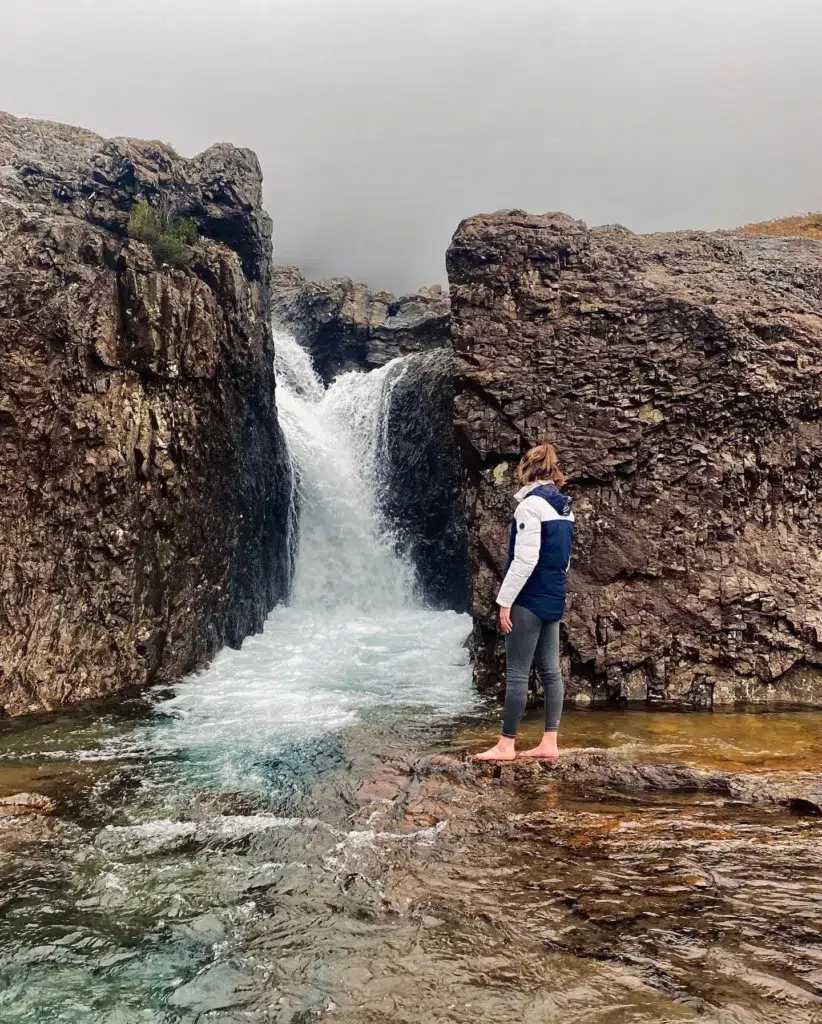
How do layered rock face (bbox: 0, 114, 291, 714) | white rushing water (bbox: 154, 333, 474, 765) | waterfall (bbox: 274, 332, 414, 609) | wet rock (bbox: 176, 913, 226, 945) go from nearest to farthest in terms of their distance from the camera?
wet rock (bbox: 176, 913, 226, 945), white rushing water (bbox: 154, 333, 474, 765), layered rock face (bbox: 0, 114, 291, 714), waterfall (bbox: 274, 332, 414, 609)

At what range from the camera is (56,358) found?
11.2 metres

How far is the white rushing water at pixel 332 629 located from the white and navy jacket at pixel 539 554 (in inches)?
141

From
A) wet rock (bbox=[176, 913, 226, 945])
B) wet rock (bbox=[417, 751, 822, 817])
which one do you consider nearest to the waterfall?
wet rock (bbox=[417, 751, 822, 817])

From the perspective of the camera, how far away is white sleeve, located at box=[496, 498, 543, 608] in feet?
20.3

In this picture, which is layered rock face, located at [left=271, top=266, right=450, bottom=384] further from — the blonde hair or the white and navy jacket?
the white and navy jacket

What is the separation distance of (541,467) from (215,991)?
4622mm

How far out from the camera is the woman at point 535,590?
6227mm

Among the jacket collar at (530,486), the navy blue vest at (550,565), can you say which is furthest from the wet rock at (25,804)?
the jacket collar at (530,486)

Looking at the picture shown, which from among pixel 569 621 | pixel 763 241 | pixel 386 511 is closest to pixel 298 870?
pixel 569 621

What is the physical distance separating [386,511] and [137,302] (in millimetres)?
10499

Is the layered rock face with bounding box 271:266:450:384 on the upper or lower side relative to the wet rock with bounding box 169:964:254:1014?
upper

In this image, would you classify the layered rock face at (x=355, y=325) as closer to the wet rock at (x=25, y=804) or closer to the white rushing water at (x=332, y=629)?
the white rushing water at (x=332, y=629)

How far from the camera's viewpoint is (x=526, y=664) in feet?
21.0

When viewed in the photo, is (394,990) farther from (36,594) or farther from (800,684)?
(36,594)
